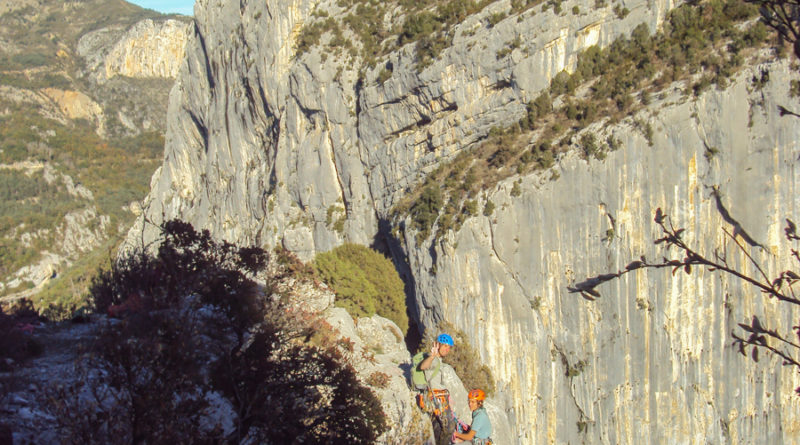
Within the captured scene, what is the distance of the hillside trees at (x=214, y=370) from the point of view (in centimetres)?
450

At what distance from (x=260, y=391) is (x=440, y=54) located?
1418cm

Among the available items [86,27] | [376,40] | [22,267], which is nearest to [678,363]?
[376,40]

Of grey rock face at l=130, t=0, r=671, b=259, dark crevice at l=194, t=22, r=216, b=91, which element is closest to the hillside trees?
grey rock face at l=130, t=0, r=671, b=259

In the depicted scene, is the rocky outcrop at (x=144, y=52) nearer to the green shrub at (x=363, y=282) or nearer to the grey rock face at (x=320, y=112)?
the grey rock face at (x=320, y=112)

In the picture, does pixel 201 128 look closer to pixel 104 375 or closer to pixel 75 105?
pixel 104 375

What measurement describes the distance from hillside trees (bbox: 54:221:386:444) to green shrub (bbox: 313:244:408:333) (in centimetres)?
256

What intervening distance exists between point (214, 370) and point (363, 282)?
22.2 ft

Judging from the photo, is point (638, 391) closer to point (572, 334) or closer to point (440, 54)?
point (572, 334)

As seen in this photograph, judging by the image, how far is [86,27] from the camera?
398 feet

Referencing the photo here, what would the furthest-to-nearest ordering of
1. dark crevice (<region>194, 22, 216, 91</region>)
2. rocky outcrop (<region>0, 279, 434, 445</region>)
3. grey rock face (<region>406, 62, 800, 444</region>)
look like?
dark crevice (<region>194, 22, 216, 91</region>) < grey rock face (<region>406, 62, 800, 444</region>) < rocky outcrop (<region>0, 279, 434, 445</region>)

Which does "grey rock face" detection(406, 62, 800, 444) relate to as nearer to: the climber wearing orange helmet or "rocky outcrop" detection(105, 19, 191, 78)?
the climber wearing orange helmet

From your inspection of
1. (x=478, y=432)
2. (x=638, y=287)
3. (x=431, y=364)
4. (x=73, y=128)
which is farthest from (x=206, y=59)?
(x=73, y=128)

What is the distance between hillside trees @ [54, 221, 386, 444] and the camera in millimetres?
4496

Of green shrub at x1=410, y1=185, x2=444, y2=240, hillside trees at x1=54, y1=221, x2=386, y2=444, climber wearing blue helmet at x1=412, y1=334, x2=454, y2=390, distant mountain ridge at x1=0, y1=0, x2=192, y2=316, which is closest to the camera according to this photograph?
hillside trees at x1=54, y1=221, x2=386, y2=444
